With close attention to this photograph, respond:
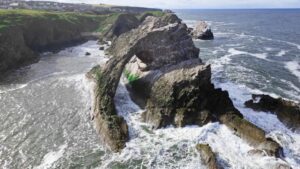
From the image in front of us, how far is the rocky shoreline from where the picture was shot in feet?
111

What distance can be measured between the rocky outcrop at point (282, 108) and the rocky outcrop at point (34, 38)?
4282 cm

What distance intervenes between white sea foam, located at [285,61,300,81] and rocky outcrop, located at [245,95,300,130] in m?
21.1

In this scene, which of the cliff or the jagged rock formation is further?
the cliff

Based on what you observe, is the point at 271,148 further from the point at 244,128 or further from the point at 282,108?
the point at 282,108

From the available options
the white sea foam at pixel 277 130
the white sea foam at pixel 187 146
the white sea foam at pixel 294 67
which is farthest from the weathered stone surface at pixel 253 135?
the white sea foam at pixel 294 67

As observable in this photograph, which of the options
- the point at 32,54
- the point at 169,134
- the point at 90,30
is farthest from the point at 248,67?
the point at 90,30

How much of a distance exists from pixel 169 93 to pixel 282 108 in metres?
13.3

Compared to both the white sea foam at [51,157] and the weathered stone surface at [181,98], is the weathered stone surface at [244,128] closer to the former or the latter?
the weathered stone surface at [181,98]

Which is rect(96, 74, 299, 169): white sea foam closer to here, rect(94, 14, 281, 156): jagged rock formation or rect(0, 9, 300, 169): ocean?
rect(0, 9, 300, 169): ocean

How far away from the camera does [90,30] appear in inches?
4523

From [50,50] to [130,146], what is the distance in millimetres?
55550

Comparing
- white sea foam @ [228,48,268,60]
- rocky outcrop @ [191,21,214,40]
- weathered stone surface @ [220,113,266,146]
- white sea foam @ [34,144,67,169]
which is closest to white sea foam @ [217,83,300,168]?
weathered stone surface @ [220,113,266,146]

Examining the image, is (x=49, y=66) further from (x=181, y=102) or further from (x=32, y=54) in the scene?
(x=181, y=102)

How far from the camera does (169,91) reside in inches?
1549
